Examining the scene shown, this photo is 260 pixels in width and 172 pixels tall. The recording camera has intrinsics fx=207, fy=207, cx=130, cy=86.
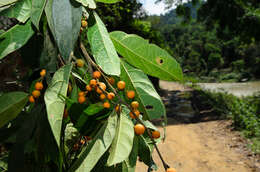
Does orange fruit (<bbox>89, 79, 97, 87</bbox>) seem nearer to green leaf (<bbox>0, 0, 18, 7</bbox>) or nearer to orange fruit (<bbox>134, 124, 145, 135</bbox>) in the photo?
orange fruit (<bbox>134, 124, 145, 135</bbox>)

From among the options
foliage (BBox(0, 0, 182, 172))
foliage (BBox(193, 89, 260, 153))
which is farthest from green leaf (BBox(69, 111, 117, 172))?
foliage (BBox(193, 89, 260, 153))

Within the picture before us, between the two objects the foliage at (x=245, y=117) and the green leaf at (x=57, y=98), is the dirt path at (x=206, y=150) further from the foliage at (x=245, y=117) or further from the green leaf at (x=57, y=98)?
the green leaf at (x=57, y=98)

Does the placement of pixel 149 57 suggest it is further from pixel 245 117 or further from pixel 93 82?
pixel 245 117

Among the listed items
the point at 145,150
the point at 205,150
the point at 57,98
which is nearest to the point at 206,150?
the point at 205,150

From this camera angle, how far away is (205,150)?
153 inches

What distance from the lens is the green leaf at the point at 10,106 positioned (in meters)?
0.43

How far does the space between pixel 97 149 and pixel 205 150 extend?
154 inches

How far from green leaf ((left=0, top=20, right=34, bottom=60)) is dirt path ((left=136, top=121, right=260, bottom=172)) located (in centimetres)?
295

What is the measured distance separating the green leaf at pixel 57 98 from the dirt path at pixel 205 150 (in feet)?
9.64

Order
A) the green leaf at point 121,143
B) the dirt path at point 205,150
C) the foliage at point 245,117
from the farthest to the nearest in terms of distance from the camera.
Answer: the foliage at point 245,117 → the dirt path at point 205,150 → the green leaf at point 121,143

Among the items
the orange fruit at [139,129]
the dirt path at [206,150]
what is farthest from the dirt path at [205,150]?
the orange fruit at [139,129]

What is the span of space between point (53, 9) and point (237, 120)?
5100 millimetres

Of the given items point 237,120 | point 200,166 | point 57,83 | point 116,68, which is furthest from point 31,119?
point 237,120

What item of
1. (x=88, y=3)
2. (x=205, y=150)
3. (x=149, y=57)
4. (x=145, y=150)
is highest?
(x=88, y=3)
